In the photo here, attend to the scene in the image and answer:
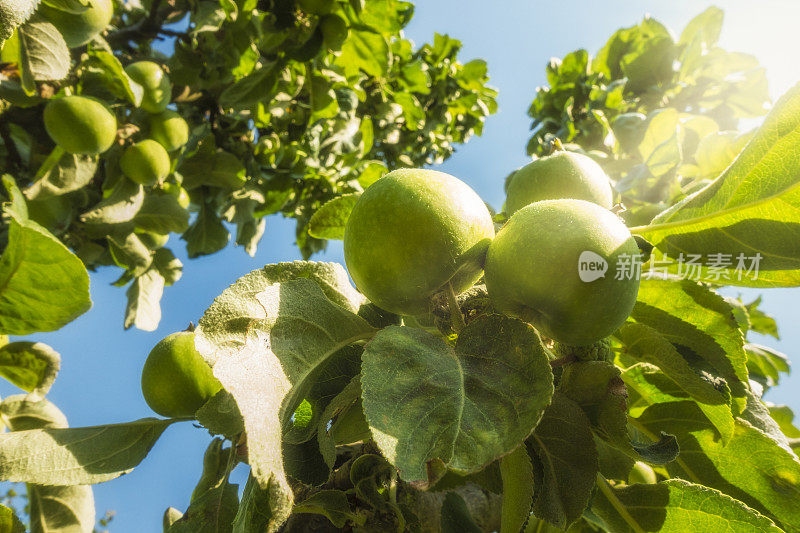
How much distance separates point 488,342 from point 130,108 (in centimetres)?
235

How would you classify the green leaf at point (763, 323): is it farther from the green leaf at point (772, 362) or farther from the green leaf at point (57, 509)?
the green leaf at point (57, 509)

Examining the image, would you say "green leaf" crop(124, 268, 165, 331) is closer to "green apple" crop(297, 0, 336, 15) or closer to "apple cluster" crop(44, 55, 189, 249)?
"apple cluster" crop(44, 55, 189, 249)

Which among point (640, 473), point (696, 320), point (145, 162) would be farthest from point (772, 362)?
point (145, 162)

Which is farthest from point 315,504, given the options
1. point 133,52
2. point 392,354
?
point 133,52

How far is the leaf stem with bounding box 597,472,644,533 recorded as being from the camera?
941 millimetres

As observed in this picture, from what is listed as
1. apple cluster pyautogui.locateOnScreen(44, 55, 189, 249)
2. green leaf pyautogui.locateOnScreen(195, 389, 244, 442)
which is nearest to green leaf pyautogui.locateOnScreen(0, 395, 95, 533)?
green leaf pyautogui.locateOnScreen(195, 389, 244, 442)

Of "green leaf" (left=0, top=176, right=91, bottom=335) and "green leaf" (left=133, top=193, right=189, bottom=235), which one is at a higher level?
"green leaf" (left=0, top=176, right=91, bottom=335)

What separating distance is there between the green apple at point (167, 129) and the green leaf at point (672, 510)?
2268 mm

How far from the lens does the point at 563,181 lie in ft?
3.04

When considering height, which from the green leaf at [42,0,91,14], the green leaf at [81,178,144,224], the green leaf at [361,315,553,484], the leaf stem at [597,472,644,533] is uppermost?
the green leaf at [42,0,91,14]

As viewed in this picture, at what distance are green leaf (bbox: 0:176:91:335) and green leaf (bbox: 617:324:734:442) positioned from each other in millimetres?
1063

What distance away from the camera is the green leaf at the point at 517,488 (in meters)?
0.75

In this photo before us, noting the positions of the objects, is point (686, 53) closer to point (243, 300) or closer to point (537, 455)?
point (537, 455)

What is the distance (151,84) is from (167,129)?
20 cm
